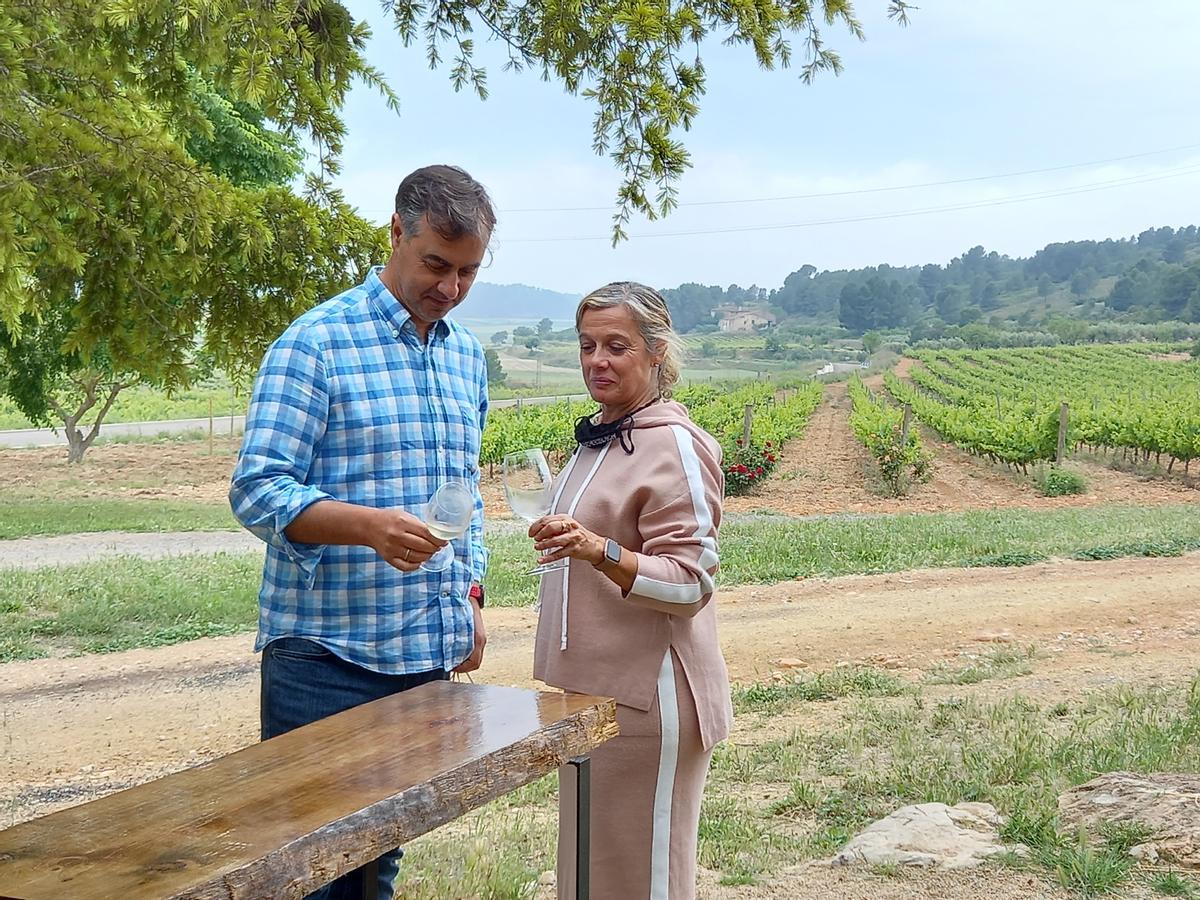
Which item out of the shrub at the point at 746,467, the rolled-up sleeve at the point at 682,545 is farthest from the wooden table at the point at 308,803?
the shrub at the point at 746,467

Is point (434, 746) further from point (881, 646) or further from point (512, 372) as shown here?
point (512, 372)

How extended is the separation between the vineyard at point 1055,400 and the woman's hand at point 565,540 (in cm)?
2054

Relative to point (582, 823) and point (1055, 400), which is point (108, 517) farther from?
point (1055, 400)

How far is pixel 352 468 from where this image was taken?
2156 mm

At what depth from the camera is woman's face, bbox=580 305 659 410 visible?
2.23 meters

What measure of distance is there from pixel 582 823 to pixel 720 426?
69.5 feet

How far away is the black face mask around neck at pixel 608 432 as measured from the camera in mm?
2240

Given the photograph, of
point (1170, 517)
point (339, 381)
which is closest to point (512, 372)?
point (1170, 517)

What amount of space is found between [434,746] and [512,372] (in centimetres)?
3272

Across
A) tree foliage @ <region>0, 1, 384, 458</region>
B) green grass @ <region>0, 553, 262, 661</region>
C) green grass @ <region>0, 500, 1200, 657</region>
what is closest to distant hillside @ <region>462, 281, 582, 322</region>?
green grass @ <region>0, 500, 1200, 657</region>

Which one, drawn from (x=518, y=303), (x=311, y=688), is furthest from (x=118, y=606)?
(x=518, y=303)

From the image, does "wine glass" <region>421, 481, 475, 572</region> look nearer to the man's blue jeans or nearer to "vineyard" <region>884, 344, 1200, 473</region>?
the man's blue jeans

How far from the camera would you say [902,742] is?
4.85 meters

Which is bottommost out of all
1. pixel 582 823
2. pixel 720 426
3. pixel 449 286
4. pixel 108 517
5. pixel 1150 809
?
pixel 108 517
